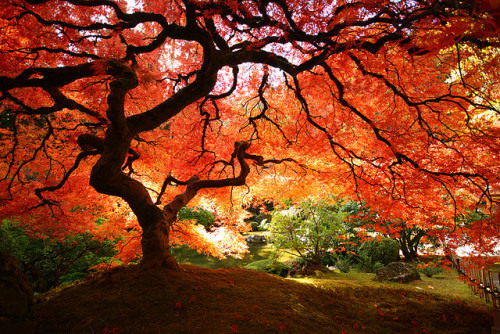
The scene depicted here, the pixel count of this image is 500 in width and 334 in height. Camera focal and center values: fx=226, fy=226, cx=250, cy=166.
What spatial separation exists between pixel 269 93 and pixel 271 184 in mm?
2248

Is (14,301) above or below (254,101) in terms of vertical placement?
below

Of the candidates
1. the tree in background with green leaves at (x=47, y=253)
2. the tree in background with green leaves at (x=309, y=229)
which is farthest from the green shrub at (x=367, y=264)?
the tree in background with green leaves at (x=47, y=253)

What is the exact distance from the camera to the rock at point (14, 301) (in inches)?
54.9

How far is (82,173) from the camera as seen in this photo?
193 inches

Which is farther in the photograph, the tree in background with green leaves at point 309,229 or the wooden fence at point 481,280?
the tree in background with green leaves at point 309,229

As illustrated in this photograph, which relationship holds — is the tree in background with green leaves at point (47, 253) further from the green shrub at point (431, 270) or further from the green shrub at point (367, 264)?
the green shrub at point (431, 270)

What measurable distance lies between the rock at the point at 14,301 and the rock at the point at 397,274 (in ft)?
21.3

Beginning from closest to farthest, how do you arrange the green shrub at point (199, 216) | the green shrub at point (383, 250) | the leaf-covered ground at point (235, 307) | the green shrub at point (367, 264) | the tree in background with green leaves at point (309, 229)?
the leaf-covered ground at point (235, 307)
the tree in background with green leaves at point (309, 229)
the green shrub at point (367, 264)
the green shrub at point (383, 250)
the green shrub at point (199, 216)

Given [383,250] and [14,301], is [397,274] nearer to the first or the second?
[383,250]

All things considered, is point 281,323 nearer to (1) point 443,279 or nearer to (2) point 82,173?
(2) point 82,173

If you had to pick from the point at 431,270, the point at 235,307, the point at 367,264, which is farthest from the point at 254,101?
the point at 431,270

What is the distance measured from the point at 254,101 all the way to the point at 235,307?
4930mm

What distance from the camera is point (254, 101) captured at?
6.13m

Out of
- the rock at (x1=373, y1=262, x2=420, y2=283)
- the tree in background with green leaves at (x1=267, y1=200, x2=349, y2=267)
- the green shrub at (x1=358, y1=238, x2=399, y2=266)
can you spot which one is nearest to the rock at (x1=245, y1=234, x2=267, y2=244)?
the tree in background with green leaves at (x1=267, y1=200, x2=349, y2=267)
